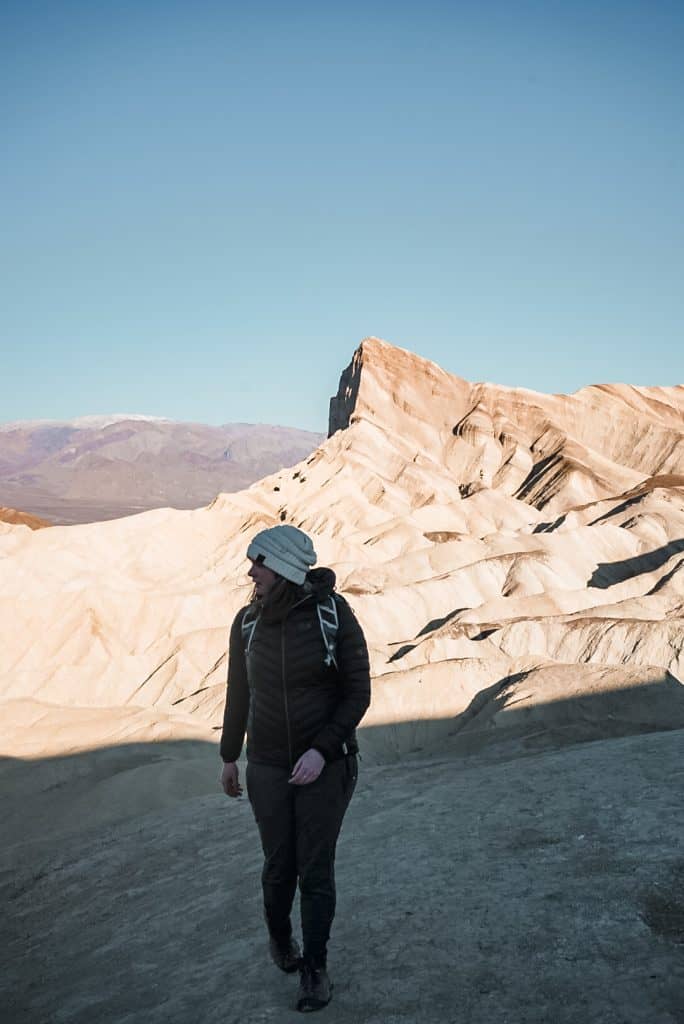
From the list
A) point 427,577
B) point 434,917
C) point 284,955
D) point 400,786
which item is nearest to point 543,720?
point 400,786

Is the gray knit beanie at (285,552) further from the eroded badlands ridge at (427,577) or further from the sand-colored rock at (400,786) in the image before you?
the eroded badlands ridge at (427,577)

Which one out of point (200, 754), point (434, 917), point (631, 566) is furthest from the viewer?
point (631, 566)

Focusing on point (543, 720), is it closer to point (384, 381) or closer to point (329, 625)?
point (329, 625)

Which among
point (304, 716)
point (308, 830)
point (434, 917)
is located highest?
point (304, 716)

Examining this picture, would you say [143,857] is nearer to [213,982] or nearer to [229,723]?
[213,982]

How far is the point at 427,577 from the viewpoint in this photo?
4547 centimetres

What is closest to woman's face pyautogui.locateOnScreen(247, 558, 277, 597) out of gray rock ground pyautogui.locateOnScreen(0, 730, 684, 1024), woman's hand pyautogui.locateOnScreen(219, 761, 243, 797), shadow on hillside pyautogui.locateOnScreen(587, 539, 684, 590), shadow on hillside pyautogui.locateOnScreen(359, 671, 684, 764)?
woman's hand pyautogui.locateOnScreen(219, 761, 243, 797)

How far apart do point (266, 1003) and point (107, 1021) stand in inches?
38.0

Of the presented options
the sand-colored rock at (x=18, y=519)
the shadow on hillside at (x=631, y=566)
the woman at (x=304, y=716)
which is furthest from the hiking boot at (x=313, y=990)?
the sand-colored rock at (x=18, y=519)

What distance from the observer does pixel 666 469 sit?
244 feet

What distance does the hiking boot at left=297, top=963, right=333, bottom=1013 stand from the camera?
423cm

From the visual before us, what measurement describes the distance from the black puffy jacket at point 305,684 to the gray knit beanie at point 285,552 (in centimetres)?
11

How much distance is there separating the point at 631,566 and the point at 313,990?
43.8 m

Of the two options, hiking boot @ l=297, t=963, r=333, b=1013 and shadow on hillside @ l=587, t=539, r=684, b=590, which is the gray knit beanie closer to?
hiking boot @ l=297, t=963, r=333, b=1013
